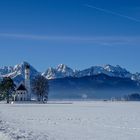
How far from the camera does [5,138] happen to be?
22.6 meters

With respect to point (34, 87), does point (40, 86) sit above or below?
above

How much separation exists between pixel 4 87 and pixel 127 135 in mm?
118218

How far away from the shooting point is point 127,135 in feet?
81.5

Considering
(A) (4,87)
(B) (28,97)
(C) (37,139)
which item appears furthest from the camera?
(B) (28,97)

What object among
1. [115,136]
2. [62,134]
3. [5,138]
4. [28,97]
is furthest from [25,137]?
[28,97]

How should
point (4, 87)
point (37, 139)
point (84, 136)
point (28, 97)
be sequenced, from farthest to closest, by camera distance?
point (28, 97) → point (4, 87) → point (84, 136) → point (37, 139)

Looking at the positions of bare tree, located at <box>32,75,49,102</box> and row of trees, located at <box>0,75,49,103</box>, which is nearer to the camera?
row of trees, located at <box>0,75,49,103</box>

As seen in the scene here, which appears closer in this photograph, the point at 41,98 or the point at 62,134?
the point at 62,134

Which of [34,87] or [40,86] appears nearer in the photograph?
[40,86]

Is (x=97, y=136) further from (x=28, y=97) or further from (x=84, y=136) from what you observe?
(x=28, y=97)

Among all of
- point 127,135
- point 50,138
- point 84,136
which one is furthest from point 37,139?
point 127,135

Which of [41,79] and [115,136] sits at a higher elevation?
[41,79]

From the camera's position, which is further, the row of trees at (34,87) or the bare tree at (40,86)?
the bare tree at (40,86)

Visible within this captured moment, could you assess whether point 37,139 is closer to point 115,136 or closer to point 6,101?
point 115,136
